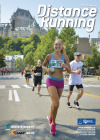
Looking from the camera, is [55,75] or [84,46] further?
[84,46]

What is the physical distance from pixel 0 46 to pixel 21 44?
17.5 meters

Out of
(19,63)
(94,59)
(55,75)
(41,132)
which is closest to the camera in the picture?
(41,132)

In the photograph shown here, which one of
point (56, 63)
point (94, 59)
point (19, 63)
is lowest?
point (19, 63)

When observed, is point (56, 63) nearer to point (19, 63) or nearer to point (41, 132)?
point (41, 132)

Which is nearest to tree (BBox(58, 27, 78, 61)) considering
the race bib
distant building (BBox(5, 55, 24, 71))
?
the race bib

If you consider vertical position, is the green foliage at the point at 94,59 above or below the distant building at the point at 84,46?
below

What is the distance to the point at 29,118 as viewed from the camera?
17.0ft

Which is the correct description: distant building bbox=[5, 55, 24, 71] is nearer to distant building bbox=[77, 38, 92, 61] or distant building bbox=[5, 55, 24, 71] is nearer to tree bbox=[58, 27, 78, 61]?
distant building bbox=[77, 38, 92, 61]

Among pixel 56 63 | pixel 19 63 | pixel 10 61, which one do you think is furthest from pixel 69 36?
pixel 10 61

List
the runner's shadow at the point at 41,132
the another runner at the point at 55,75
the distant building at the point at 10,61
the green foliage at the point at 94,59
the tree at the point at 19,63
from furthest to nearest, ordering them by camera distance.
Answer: the distant building at the point at 10,61 < the tree at the point at 19,63 < the green foliage at the point at 94,59 < the another runner at the point at 55,75 < the runner's shadow at the point at 41,132

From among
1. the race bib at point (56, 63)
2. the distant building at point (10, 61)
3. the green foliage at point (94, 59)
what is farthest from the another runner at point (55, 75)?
the distant building at point (10, 61)

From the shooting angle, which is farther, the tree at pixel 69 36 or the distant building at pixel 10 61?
the distant building at pixel 10 61

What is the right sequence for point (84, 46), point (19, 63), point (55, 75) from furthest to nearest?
point (19, 63) → point (84, 46) → point (55, 75)

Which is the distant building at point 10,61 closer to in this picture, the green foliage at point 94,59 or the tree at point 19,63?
the tree at point 19,63
